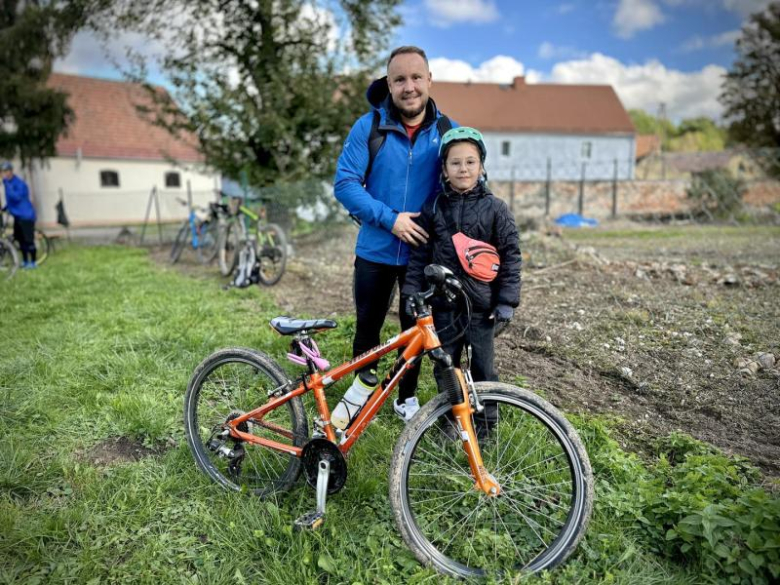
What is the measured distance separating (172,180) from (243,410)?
105 ft

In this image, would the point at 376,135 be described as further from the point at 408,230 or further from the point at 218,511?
the point at 218,511

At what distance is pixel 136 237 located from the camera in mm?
15711

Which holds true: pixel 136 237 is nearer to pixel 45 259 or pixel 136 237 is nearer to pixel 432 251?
pixel 45 259

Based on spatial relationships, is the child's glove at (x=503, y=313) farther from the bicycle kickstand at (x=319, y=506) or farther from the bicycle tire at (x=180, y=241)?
the bicycle tire at (x=180, y=241)

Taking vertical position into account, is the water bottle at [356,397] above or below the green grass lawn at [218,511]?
above

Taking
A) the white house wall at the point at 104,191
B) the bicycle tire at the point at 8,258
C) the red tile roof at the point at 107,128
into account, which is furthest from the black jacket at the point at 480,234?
the red tile roof at the point at 107,128

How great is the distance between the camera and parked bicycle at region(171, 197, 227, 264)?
33.4ft

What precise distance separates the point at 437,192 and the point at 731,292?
4.80 meters

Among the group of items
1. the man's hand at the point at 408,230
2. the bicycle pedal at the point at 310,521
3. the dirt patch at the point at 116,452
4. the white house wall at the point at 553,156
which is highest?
the white house wall at the point at 553,156

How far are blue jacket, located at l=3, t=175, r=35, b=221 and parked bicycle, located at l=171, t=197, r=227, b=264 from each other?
2.68 metres

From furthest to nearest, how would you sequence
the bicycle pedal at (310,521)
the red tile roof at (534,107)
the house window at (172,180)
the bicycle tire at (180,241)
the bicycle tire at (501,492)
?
1. the red tile roof at (534,107)
2. the house window at (172,180)
3. the bicycle tire at (180,241)
4. the bicycle pedal at (310,521)
5. the bicycle tire at (501,492)

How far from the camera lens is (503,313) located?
2.67m

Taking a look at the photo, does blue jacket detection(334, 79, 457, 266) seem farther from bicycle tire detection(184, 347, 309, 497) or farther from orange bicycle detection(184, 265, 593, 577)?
bicycle tire detection(184, 347, 309, 497)

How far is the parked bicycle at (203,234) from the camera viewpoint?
10.2 metres
